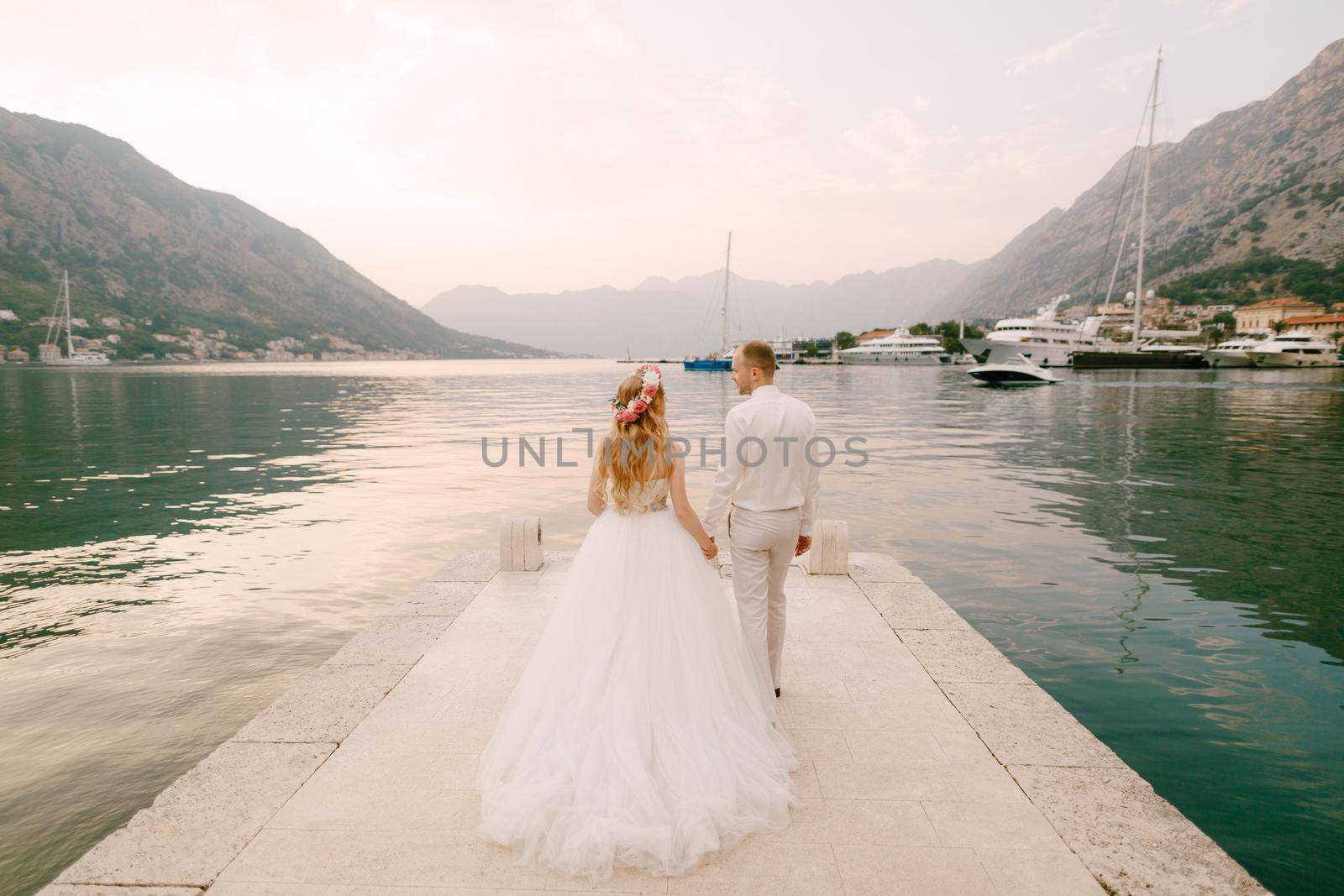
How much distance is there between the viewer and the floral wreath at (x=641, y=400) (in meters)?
4.30

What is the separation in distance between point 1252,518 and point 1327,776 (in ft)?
39.7

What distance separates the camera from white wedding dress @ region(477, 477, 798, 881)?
3.57 m

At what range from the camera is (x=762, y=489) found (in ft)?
15.7

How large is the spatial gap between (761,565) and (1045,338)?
117894mm

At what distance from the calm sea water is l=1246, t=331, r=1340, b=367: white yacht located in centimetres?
10749

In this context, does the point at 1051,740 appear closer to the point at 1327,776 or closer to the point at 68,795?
the point at 1327,776

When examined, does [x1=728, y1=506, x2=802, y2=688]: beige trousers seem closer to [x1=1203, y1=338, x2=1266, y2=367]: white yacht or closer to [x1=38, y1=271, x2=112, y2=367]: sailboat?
[x1=1203, y1=338, x2=1266, y2=367]: white yacht

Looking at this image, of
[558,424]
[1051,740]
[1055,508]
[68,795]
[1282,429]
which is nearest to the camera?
[1051,740]

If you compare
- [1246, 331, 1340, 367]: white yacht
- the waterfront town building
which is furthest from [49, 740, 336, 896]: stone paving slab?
A: the waterfront town building

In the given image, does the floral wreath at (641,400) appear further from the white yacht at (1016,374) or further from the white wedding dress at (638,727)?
the white yacht at (1016,374)

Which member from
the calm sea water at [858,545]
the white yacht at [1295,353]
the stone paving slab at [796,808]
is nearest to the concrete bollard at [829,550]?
the calm sea water at [858,545]

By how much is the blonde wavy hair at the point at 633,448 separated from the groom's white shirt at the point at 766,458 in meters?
0.47

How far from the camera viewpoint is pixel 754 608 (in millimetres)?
5047

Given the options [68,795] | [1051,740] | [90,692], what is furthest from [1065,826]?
[90,692]
